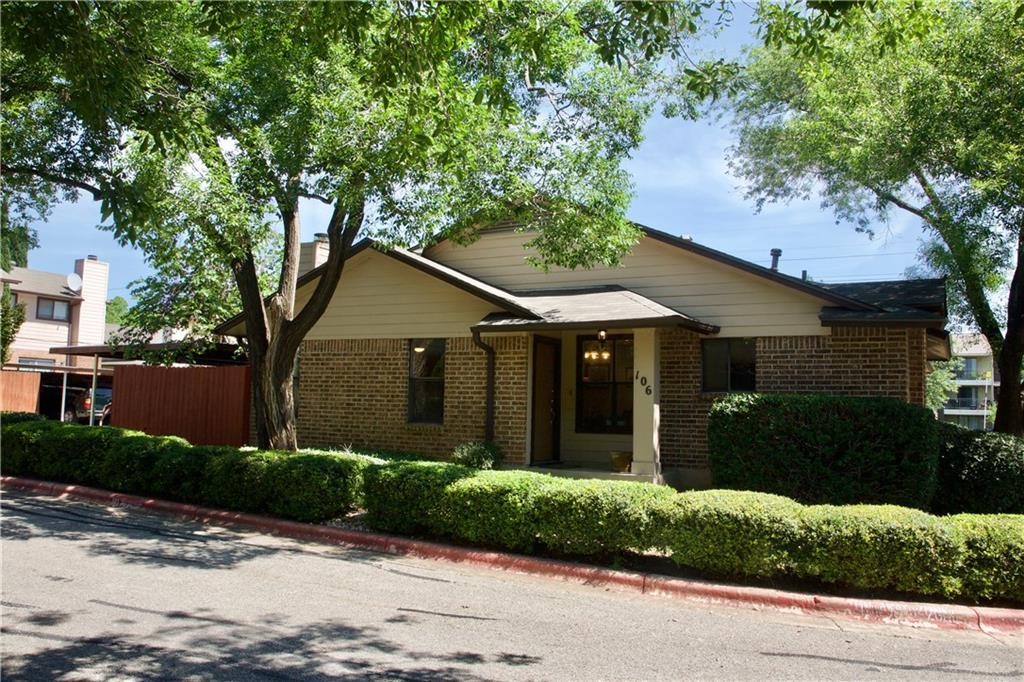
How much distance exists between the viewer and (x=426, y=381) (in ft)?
49.3

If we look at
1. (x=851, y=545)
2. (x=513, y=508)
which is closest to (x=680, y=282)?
(x=513, y=508)

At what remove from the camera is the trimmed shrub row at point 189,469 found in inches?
393

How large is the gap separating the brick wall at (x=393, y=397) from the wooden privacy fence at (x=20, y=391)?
1593cm

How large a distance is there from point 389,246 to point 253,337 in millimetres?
2885

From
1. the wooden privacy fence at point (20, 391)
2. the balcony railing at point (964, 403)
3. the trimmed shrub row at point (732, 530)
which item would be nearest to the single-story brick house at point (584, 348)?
the trimmed shrub row at point (732, 530)

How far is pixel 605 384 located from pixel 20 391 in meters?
22.1

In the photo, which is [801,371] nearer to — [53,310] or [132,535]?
[132,535]

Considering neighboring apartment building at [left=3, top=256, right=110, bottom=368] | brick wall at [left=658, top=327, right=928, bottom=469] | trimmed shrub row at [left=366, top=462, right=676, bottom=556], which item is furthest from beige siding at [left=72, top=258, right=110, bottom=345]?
trimmed shrub row at [left=366, top=462, right=676, bottom=556]

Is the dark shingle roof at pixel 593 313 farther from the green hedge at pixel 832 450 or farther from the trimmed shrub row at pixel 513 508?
the trimmed shrub row at pixel 513 508

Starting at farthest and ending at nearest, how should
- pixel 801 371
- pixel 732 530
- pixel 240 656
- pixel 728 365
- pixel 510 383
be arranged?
pixel 510 383, pixel 728 365, pixel 801 371, pixel 732 530, pixel 240 656

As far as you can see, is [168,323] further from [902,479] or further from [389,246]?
[902,479]

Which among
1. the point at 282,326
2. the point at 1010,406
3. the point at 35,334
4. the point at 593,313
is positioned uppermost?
the point at 35,334

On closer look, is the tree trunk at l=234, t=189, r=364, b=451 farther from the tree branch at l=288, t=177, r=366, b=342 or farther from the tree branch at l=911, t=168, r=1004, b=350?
the tree branch at l=911, t=168, r=1004, b=350

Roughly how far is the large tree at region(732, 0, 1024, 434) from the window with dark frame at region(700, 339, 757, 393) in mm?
3340
